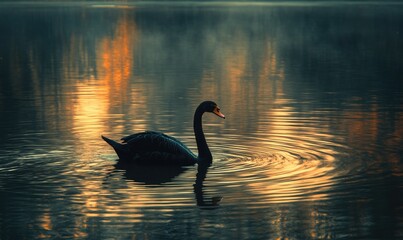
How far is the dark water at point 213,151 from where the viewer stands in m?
13.4

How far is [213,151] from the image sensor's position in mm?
18875

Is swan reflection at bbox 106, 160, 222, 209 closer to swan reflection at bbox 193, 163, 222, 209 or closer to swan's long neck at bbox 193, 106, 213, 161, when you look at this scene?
swan reflection at bbox 193, 163, 222, 209

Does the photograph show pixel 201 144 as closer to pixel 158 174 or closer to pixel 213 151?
pixel 213 151

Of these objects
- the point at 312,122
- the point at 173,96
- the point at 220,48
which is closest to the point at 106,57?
the point at 220,48

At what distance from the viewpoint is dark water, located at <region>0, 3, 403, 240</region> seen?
1336cm

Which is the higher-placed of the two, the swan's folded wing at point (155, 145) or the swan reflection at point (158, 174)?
the swan's folded wing at point (155, 145)

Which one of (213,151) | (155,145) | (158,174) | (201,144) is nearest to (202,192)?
(158,174)

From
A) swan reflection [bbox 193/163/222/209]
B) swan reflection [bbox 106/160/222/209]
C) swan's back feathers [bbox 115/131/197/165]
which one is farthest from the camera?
swan's back feathers [bbox 115/131/197/165]

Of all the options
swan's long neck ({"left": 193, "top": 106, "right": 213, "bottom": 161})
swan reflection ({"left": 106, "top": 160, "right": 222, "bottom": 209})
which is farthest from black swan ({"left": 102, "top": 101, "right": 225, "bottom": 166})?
swan reflection ({"left": 106, "top": 160, "right": 222, "bottom": 209})

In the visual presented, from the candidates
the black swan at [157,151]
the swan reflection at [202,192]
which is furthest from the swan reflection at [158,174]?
the black swan at [157,151]

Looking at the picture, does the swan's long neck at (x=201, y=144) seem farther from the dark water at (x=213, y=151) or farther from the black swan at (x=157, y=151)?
the dark water at (x=213, y=151)

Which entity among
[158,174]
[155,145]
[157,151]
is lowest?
[158,174]

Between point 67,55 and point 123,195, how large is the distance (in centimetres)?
3541

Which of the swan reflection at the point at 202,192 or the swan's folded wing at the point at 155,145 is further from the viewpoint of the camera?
the swan's folded wing at the point at 155,145
